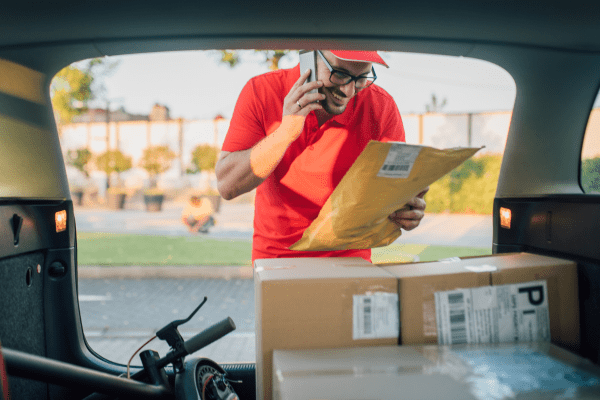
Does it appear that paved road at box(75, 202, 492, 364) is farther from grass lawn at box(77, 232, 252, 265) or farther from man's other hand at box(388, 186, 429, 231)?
man's other hand at box(388, 186, 429, 231)

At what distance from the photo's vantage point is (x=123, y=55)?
155 cm

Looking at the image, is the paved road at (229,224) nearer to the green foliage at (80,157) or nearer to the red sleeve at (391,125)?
the green foliage at (80,157)

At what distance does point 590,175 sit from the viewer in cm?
200

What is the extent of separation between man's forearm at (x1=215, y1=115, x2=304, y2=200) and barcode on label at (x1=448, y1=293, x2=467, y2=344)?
715mm

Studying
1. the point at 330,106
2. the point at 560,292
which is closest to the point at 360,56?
the point at 330,106

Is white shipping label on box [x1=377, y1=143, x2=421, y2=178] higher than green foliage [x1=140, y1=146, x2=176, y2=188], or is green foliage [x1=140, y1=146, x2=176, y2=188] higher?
green foliage [x1=140, y1=146, x2=176, y2=188]

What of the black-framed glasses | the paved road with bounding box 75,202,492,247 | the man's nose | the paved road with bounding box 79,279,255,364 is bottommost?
the paved road with bounding box 79,279,255,364

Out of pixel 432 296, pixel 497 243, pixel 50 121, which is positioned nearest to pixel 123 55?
pixel 50 121

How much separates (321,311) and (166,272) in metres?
6.62

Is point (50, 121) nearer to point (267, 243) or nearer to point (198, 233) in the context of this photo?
point (267, 243)

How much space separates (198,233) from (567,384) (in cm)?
1051

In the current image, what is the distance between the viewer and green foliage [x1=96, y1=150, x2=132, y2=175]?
Result: 1405 cm

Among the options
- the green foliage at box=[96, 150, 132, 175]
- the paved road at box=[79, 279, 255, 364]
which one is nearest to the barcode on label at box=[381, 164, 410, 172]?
the paved road at box=[79, 279, 255, 364]

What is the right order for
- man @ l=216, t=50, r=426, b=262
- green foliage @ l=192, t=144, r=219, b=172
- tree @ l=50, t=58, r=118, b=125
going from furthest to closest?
green foliage @ l=192, t=144, r=219, b=172 < tree @ l=50, t=58, r=118, b=125 < man @ l=216, t=50, r=426, b=262
